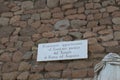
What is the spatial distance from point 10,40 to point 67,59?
1.15 m

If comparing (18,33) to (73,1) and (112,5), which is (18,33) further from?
(112,5)

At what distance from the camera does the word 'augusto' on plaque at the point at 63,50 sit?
16.6ft

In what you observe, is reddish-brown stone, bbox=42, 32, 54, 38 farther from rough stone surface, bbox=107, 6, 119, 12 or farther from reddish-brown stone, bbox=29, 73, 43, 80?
rough stone surface, bbox=107, 6, 119, 12

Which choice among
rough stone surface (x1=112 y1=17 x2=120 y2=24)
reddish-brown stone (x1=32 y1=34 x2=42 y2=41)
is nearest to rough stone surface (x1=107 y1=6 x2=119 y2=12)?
rough stone surface (x1=112 y1=17 x2=120 y2=24)

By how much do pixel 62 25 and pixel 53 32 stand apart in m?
0.19

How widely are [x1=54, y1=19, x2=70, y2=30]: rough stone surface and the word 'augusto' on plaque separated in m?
0.31

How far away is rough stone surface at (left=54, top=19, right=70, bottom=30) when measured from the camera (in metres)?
5.41

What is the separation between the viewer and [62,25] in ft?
17.8

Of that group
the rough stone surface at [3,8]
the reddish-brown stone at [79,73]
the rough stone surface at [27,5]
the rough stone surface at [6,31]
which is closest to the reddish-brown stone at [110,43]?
the reddish-brown stone at [79,73]

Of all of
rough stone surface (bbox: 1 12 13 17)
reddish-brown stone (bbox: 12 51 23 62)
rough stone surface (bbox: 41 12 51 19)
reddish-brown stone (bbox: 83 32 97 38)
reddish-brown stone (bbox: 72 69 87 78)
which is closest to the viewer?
reddish-brown stone (bbox: 72 69 87 78)

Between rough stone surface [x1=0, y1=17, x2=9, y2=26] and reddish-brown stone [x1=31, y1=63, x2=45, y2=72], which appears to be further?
rough stone surface [x1=0, y1=17, x2=9, y2=26]

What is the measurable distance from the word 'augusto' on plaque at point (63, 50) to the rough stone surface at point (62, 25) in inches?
12.1

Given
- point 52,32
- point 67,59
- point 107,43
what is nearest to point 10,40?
point 52,32

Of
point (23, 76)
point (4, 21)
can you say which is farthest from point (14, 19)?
point (23, 76)
